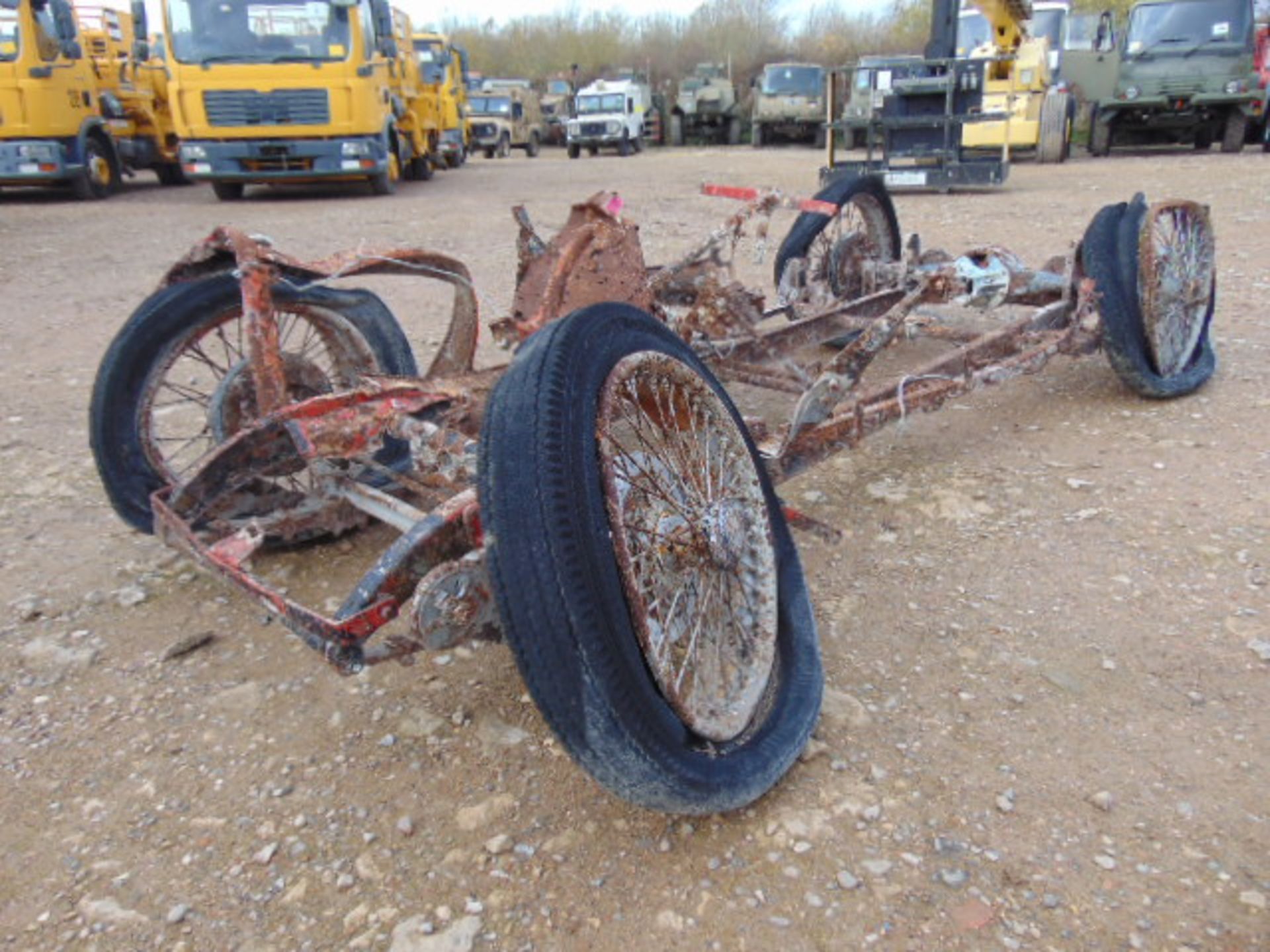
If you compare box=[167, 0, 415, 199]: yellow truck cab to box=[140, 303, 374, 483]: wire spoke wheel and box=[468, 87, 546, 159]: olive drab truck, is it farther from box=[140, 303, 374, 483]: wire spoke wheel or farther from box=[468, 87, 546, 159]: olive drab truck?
box=[468, 87, 546, 159]: olive drab truck

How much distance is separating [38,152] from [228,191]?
2442mm

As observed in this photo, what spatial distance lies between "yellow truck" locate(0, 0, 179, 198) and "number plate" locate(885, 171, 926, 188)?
11.4 meters

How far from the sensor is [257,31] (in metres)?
12.5

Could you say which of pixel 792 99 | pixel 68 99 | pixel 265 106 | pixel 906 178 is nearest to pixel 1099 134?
pixel 906 178

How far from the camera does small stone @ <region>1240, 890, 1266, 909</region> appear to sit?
1.81 metres

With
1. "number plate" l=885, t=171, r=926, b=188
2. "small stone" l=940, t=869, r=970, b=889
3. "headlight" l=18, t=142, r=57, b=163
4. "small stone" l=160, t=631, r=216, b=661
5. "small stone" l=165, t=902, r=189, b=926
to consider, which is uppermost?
"headlight" l=18, t=142, r=57, b=163

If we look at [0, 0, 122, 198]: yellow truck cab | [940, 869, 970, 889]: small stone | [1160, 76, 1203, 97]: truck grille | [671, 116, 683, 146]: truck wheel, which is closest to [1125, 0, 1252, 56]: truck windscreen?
[1160, 76, 1203, 97]: truck grille

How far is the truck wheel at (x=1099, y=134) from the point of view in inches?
663

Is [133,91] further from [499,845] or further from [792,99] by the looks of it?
[499,845]

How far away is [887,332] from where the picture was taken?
10.8 ft

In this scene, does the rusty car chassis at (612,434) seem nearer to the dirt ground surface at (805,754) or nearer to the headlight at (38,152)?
the dirt ground surface at (805,754)

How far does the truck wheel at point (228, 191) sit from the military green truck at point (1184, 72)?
564 inches

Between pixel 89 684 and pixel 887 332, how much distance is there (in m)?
2.68

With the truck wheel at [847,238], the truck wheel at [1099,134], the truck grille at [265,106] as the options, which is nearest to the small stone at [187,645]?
the truck wheel at [847,238]
